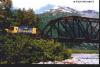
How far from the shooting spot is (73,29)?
19188 mm

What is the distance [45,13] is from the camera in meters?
18.5

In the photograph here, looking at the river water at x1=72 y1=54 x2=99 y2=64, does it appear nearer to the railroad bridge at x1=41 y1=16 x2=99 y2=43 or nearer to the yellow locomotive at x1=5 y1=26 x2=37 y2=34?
the railroad bridge at x1=41 y1=16 x2=99 y2=43

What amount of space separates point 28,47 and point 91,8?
9.08ft

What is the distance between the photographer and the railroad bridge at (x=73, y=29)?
18750 millimetres

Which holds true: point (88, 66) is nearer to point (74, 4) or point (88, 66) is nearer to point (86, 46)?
point (86, 46)

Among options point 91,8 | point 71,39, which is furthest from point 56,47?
point 91,8

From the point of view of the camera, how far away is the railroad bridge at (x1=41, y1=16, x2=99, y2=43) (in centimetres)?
1875

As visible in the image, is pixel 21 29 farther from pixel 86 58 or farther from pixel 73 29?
pixel 86 58

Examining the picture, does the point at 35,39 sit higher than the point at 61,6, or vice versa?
the point at 61,6

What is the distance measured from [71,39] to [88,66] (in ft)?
4.35

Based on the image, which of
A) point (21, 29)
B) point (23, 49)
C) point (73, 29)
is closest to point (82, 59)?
point (73, 29)

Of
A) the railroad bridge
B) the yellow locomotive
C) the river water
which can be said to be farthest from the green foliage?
the river water

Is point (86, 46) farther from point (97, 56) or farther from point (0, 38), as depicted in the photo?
point (0, 38)

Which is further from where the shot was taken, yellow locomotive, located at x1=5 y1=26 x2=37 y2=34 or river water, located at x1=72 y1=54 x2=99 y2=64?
yellow locomotive, located at x1=5 y1=26 x2=37 y2=34
